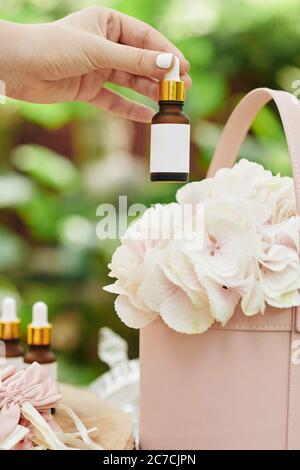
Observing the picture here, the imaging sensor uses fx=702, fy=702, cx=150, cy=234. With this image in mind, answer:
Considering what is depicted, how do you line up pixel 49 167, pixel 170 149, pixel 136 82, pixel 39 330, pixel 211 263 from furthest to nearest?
pixel 49 167
pixel 136 82
pixel 39 330
pixel 170 149
pixel 211 263

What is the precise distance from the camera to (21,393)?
850 millimetres

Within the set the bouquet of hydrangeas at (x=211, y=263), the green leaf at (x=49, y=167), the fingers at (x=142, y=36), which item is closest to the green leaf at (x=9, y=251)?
the green leaf at (x=49, y=167)

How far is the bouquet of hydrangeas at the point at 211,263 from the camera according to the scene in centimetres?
81

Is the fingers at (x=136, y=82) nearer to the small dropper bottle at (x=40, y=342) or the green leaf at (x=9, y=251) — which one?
the small dropper bottle at (x=40, y=342)

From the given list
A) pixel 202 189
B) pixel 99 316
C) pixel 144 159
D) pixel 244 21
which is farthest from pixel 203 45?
pixel 202 189

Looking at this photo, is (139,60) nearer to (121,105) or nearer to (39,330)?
(121,105)

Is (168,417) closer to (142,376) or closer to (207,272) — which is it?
(142,376)

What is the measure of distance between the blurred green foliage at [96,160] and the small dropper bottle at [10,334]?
1123 millimetres

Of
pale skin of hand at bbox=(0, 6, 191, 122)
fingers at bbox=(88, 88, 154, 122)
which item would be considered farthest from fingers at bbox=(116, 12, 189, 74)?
fingers at bbox=(88, 88, 154, 122)

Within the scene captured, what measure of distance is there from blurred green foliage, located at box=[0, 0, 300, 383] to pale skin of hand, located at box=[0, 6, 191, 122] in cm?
105

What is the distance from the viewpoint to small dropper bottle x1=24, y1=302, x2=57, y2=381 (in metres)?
1.11

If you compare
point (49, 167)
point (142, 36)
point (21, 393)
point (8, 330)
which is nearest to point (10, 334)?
point (8, 330)

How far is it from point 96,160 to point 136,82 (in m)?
1.17

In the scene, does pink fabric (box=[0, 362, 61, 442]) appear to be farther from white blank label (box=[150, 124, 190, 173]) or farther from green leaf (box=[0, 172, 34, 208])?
green leaf (box=[0, 172, 34, 208])
